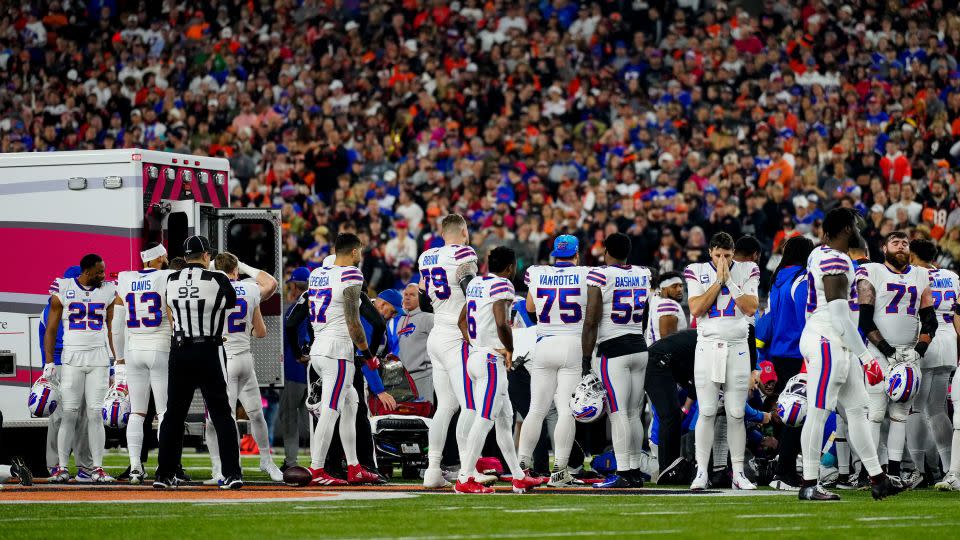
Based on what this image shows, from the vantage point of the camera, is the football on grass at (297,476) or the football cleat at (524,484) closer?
the football cleat at (524,484)

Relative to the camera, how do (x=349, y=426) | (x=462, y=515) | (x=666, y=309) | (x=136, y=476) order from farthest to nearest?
(x=666, y=309)
(x=136, y=476)
(x=349, y=426)
(x=462, y=515)

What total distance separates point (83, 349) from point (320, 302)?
2519mm

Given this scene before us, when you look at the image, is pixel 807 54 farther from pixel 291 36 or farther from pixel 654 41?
pixel 291 36

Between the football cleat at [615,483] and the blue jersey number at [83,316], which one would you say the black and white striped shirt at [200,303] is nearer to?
the blue jersey number at [83,316]

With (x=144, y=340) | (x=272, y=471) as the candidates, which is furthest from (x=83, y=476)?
(x=272, y=471)

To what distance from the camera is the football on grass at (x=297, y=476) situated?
13375mm

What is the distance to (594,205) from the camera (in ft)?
73.2

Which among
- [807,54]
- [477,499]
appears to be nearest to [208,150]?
[807,54]

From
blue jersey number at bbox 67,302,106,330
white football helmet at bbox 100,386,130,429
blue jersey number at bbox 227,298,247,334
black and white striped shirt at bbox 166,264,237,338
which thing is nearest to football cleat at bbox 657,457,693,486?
blue jersey number at bbox 227,298,247,334

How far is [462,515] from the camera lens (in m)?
10.3

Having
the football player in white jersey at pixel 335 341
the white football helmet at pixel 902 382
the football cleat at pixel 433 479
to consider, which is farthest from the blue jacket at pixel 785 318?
the football player in white jersey at pixel 335 341

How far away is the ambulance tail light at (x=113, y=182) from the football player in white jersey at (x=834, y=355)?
22.8ft

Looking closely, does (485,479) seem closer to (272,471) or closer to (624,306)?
(624,306)

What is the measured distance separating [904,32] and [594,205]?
221 inches
